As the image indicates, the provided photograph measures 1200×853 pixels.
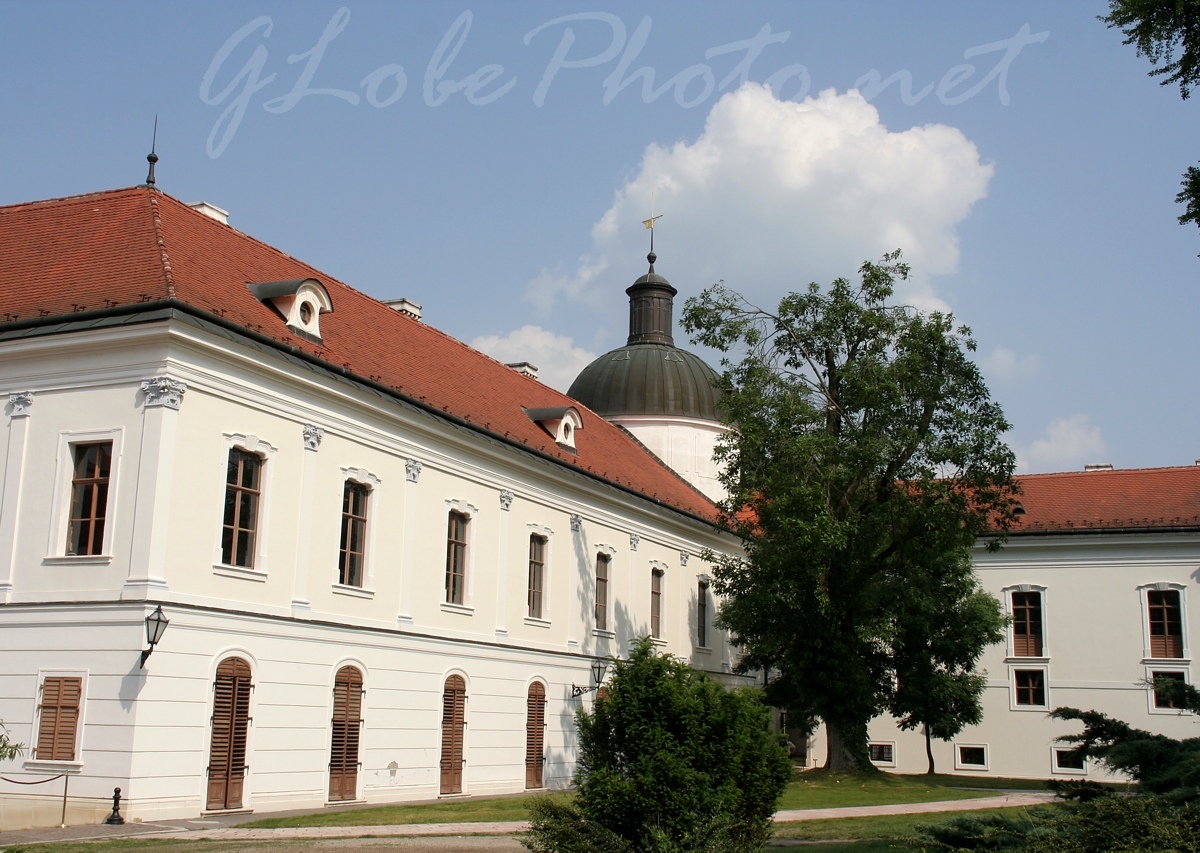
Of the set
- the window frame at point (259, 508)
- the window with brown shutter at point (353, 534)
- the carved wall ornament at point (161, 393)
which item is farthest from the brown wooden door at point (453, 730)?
the carved wall ornament at point (161, 393)

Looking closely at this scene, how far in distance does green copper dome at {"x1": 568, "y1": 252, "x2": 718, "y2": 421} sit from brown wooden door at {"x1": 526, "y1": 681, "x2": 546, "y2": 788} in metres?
16.4

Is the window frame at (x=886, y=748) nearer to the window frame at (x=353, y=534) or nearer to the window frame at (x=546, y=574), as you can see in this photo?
the window frame at (x=546, y=574)

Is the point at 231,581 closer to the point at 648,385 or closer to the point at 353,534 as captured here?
the point at 353,534

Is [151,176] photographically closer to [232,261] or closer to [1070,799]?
[232,261]

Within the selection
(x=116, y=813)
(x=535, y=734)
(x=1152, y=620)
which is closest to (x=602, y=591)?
(x=535, y=734)

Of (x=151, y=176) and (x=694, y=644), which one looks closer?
(x=151, y=176)

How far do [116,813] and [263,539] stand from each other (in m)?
4.89

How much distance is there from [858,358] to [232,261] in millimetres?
14799

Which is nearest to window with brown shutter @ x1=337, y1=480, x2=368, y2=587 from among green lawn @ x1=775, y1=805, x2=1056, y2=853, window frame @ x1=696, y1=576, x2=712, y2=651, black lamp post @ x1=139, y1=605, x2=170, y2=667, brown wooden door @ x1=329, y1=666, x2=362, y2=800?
brown wooden door @ x1=329, y1=666, x2=362, y2=800

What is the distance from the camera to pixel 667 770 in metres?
10.7

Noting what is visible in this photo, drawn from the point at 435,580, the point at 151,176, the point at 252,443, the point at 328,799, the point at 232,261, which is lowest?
the point at 328,799

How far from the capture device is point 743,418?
29.4m

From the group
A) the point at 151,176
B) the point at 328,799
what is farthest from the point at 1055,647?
the point at 151,176

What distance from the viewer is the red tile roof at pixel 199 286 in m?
19.7
